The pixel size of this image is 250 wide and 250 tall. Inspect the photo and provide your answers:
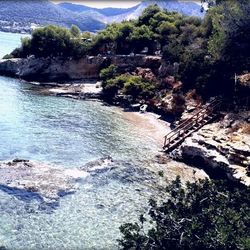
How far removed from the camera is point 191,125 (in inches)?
1601

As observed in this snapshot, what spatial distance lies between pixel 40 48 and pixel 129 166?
46.0 metres

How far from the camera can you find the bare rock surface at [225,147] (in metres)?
30.1

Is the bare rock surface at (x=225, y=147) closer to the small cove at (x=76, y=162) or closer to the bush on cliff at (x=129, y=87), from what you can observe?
the small cove at (x=76, y=162)

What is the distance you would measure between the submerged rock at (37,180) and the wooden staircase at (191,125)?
1075cm

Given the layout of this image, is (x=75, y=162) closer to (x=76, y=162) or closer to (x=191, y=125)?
(x=76, y=162)

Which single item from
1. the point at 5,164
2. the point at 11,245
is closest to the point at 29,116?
the point at 5,164

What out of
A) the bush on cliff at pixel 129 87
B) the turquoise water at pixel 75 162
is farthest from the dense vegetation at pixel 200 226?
the bush on cliff at pixel 129 87

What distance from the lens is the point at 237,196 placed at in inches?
798

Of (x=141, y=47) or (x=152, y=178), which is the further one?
(x=141, y=47)

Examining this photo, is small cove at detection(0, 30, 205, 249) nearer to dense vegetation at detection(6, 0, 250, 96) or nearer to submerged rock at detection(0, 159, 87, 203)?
submerged rock at detection(0, 159, 87, 203)

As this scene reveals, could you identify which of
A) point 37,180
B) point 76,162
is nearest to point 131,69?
point 76,162

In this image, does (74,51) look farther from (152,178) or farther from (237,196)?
(237,196)

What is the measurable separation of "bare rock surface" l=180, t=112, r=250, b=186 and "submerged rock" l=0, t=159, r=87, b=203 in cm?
998

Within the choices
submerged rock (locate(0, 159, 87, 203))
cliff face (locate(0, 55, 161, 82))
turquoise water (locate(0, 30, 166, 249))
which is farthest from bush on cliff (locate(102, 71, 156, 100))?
submerged rock (locate(0, 159, 87, 203))
